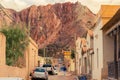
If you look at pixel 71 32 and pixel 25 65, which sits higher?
pixel 71 32

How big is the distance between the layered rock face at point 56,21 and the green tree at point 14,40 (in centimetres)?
9178

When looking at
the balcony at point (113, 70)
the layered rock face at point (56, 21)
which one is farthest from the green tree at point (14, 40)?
the layered rock face at point (56, 21)

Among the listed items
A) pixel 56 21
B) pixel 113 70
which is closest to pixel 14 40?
pixel 113 70

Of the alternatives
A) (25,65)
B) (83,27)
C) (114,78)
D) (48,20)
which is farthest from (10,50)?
(48,20)

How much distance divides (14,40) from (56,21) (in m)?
109

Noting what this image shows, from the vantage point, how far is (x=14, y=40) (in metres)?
46.6

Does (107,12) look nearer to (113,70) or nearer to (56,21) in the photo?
(113,70)

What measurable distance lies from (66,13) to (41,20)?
10.9 meters

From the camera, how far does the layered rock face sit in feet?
472

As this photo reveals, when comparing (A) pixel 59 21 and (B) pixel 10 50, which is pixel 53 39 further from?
(B) pixel 10 50

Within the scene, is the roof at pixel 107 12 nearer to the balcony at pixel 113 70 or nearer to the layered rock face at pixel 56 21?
the balcony at pixel 113 70

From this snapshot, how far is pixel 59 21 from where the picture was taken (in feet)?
505

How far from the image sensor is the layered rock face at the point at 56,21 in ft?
472

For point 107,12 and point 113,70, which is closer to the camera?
point 113,70
